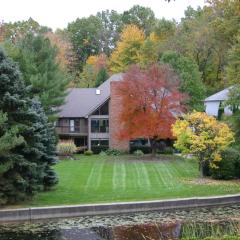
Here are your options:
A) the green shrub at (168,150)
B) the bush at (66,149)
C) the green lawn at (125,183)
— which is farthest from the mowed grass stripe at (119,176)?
the green shrub at (168,150)

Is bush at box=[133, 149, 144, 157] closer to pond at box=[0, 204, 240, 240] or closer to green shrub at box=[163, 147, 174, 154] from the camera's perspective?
green shrub at box=[163, 147, 174, 154]

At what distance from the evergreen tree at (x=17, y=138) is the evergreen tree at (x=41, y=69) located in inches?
864

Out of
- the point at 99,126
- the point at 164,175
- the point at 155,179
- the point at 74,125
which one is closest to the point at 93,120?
the point at 99,126

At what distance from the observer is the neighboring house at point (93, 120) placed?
53688 millimetres

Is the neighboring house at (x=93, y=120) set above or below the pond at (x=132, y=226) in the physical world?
above

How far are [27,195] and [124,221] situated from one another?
4.92 m

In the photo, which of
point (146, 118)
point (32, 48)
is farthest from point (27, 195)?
point (32, 48)

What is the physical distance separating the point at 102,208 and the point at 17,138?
4.89 m

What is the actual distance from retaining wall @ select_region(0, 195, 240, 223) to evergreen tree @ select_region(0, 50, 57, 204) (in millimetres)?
1215

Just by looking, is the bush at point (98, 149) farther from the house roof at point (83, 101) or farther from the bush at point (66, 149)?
the bush at point (66, 149)

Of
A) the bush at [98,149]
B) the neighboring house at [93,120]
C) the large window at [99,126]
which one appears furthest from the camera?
the large window at [99,126]

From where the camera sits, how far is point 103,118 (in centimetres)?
5459

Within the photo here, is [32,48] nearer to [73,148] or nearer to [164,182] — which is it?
[73,148]

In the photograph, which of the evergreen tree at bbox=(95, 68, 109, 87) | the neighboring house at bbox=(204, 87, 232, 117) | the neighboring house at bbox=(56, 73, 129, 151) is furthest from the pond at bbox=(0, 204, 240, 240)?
the evergreen tree at bbox=(95, 68, 109, 87)
